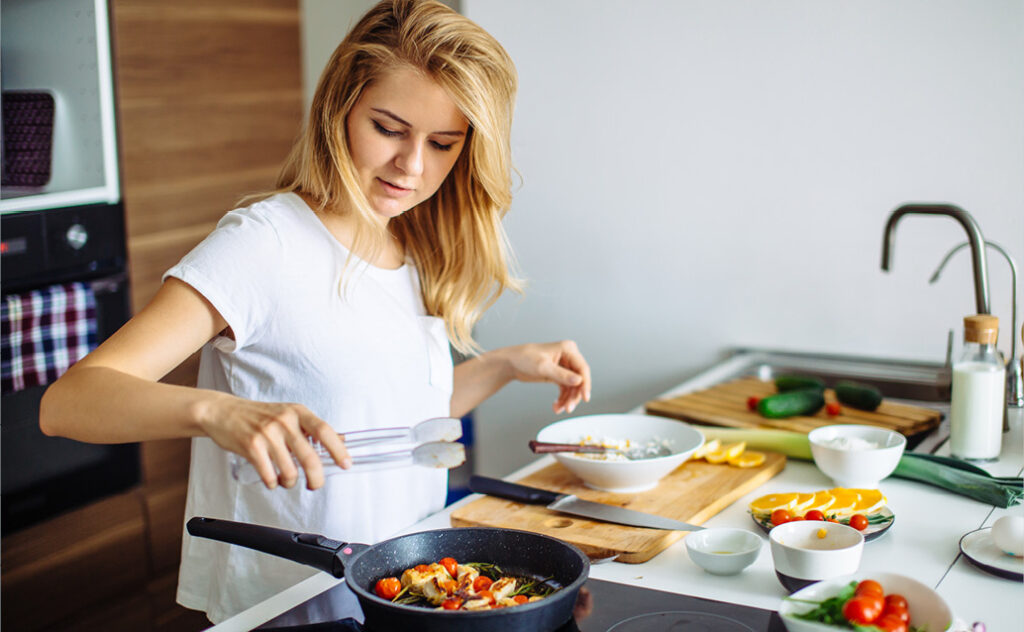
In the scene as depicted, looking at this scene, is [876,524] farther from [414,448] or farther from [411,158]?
[411,158]

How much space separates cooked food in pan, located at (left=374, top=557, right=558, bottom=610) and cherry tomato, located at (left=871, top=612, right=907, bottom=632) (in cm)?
33

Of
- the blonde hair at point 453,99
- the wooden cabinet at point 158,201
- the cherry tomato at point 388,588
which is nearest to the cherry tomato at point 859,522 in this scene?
the cherry tomato at point 388,588

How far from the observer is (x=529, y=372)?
1.58 metres

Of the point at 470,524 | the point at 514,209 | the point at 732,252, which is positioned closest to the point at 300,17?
the point at 514,209

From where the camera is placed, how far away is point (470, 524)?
1.36 m

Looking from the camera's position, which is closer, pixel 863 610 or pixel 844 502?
pixel 863 610

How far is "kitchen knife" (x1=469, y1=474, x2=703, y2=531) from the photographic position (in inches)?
51.1

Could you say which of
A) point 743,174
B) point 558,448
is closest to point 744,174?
point 743,174

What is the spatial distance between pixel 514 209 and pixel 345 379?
128 centimetres

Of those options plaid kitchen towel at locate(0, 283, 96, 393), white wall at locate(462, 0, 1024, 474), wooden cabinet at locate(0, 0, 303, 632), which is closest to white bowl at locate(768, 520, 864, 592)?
white wall at locate(462, 0, 1024, 474)

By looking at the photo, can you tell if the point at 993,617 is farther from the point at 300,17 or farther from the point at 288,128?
the point at 300,17

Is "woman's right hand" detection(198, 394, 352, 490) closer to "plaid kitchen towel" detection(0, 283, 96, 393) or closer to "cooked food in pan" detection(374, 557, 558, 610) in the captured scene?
"cooked food in pan" detection(374, 557, 558, 610)

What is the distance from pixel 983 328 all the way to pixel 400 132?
100 centimetres

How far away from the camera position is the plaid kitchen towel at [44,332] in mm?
2025
